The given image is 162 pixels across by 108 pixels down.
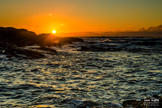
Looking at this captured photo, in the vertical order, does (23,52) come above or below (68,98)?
above

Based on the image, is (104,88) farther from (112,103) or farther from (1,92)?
(1,92)

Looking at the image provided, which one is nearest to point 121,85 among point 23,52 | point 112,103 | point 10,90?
point 112,103

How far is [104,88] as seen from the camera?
786 cm

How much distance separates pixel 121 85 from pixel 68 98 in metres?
3.35

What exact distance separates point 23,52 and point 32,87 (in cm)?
1314

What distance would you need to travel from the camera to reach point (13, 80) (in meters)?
9.00

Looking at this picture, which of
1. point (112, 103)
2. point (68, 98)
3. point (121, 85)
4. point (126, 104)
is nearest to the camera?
point (126, 104)

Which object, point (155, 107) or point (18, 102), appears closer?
point (155, 107)

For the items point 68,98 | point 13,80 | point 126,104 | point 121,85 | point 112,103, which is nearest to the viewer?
point 126,104

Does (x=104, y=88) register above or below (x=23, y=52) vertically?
below

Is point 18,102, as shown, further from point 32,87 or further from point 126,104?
point 126,104

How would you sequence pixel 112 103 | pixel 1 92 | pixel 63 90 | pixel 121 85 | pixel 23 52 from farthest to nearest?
pixel 23 52 → pixel 121 85 → pixel 63 90 → pixel 1 92 → pixel 112 103

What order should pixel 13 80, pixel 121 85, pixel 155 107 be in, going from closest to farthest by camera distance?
pixel 155 107 < pixel 121 85 < pixel 13 80

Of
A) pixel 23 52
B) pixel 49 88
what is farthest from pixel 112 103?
pixel 23 52
